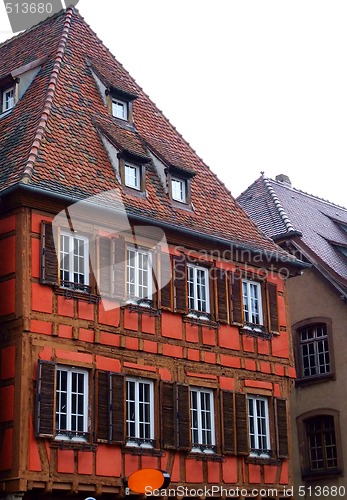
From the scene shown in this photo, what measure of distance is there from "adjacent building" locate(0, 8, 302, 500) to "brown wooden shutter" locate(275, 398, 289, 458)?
3 centimetres

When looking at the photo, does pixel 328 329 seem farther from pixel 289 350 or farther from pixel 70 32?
pixel 70 32

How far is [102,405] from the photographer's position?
18.1 metres

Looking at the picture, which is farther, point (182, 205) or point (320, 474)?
point (320, 474)

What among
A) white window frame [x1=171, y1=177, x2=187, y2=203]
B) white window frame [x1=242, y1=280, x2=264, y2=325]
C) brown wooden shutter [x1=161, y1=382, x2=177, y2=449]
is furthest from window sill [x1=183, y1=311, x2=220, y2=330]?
white window frame [x1=171, y1=177, x2=187, y2=203]

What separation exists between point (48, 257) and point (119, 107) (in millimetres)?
6182

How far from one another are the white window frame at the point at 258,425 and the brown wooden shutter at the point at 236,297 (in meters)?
1.79

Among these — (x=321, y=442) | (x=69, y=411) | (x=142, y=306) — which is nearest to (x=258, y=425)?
(x=142, y=306)

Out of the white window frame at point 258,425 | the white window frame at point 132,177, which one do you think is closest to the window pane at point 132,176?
the white window frame at point 132,177

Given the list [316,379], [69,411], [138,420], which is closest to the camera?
[69,411]

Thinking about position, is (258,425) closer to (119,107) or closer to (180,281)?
(180,281)

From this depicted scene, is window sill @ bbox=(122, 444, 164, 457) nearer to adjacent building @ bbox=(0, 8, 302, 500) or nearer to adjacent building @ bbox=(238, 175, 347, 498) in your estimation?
adjacent building @ bbox=(0, 8, 302, 500)

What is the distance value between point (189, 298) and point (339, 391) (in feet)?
25.9

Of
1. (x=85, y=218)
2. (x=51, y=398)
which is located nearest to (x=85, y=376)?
(x=51, y=398)

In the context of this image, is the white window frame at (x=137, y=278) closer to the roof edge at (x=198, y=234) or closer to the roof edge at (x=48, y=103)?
the roof edge at (x=198, y=234)
